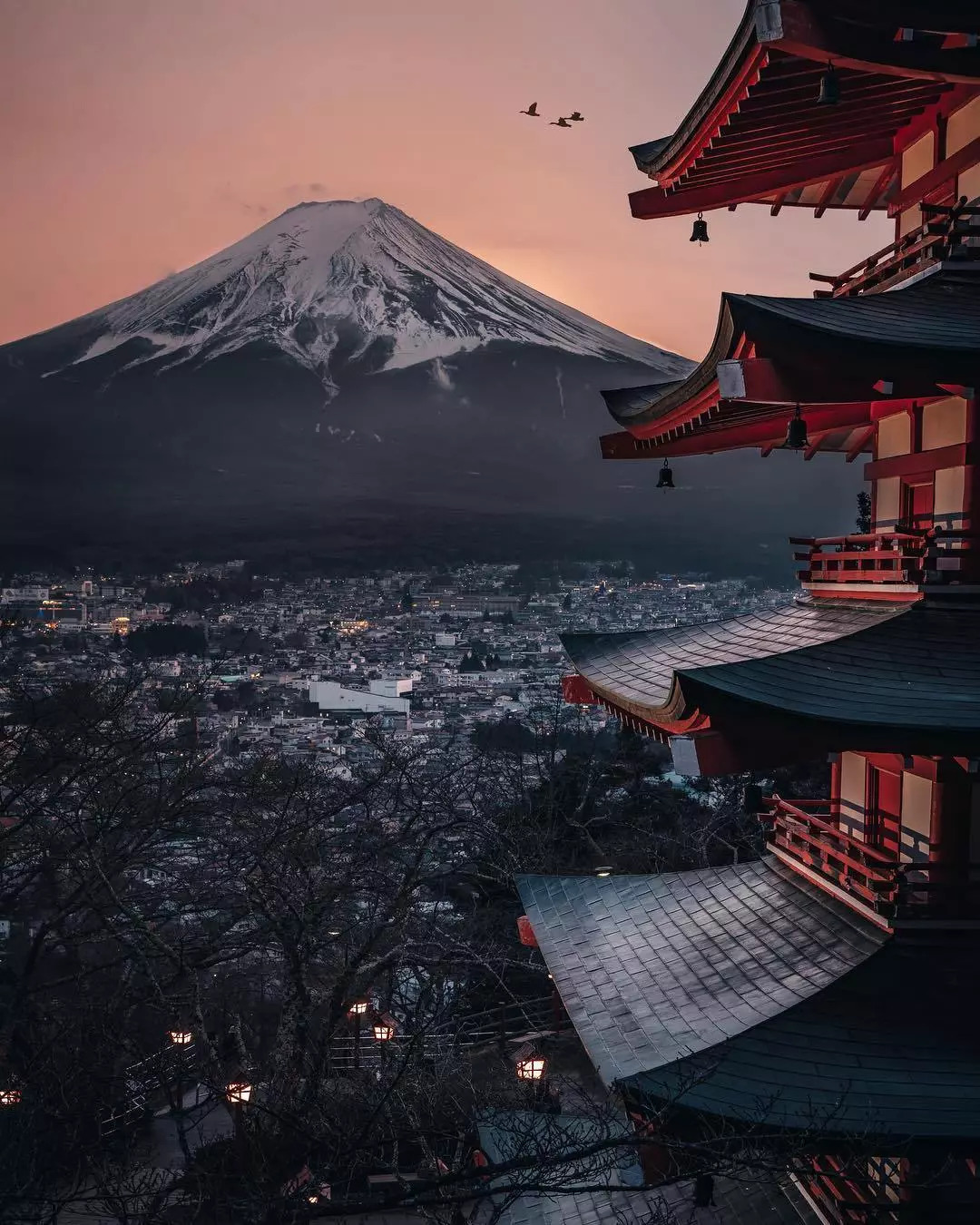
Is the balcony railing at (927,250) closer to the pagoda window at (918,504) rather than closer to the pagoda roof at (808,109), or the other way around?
the pagoda roof at (808,109)

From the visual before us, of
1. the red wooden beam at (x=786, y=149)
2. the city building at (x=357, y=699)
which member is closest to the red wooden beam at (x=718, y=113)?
the red wooden beam at (x=786, y=149)

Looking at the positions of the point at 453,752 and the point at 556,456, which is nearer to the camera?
the point at 453,752

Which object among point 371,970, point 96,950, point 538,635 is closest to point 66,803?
point 371,970

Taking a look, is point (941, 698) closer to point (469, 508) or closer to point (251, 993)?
point (251, 993)

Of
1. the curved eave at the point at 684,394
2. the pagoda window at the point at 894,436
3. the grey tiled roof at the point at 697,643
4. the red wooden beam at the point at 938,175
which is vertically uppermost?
the red wooden beam at the point at 938,175

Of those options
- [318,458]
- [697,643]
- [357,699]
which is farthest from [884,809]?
[318,458]

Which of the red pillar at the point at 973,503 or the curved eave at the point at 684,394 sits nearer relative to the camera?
the curved eave at the point at 684,394
